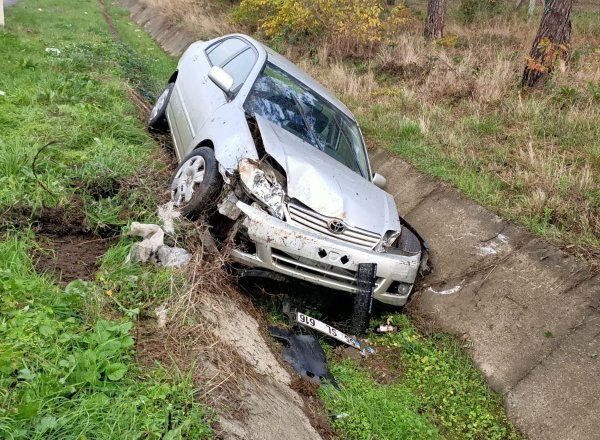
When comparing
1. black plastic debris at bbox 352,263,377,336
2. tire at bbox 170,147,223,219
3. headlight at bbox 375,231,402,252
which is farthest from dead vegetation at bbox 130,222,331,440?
headlight at bbox 375,231,402,252

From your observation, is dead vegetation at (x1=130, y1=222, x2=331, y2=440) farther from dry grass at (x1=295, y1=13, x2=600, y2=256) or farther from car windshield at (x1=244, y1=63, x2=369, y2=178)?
dry grass at (x1=295, y1=13, x2=600, y2=256)

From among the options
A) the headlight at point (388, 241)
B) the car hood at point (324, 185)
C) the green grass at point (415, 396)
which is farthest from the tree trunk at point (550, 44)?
the green grass at point (415, 396)

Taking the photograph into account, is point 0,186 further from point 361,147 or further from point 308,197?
point 361,147

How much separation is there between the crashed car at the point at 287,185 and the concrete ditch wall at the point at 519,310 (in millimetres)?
519

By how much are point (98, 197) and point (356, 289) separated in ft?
7.72

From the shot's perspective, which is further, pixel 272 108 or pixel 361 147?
pixel 361 147

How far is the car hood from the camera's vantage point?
4285mm

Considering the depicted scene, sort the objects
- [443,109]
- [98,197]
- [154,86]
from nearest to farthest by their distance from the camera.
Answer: [98,197]
[443,109]
[154,86]

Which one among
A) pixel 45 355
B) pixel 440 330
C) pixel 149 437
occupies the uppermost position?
pixel 45 355

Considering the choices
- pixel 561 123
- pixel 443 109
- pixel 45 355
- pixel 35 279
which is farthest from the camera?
pixel 443 109

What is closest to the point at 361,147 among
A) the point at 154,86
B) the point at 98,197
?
the point at 98,197

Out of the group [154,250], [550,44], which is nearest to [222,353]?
[154,250]

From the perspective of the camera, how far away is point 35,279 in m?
3.14

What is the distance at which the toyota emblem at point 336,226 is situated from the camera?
4.20 m
